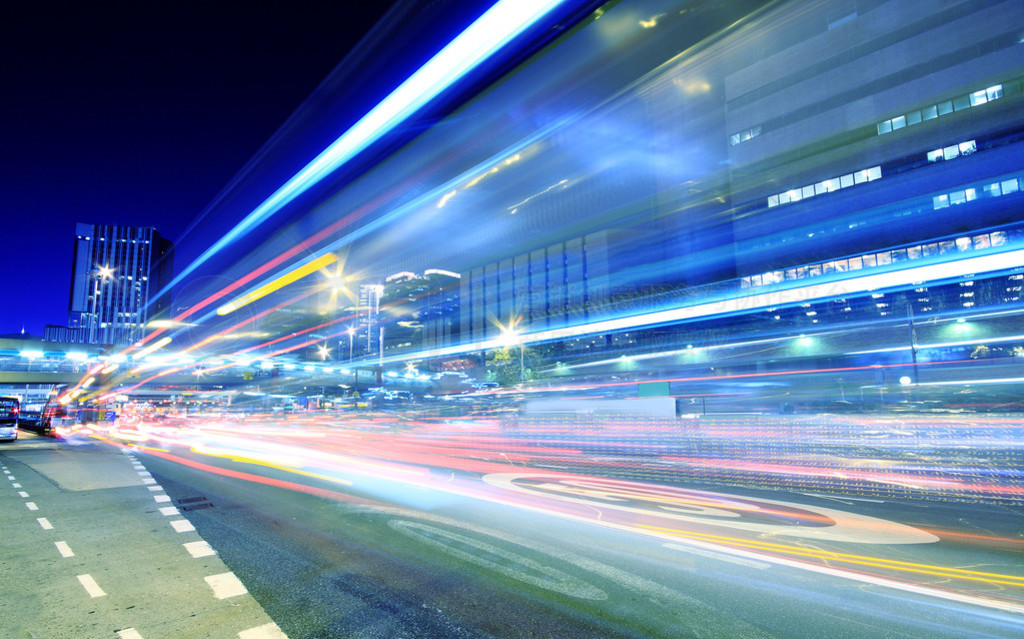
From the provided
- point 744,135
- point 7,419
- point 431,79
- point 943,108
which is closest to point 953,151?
point 943,108

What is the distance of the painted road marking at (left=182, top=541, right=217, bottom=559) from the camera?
4789 millimetres

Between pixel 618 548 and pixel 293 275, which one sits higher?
pixel 293 275

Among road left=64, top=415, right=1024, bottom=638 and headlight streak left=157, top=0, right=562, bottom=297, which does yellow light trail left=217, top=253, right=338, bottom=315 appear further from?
road left=64, top=415, right=1024, bottom=638

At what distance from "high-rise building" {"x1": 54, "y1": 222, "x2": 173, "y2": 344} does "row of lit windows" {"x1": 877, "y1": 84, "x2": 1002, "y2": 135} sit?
413 feet

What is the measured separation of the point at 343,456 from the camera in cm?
1298

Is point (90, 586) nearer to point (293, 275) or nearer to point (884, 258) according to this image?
point (884, 258)

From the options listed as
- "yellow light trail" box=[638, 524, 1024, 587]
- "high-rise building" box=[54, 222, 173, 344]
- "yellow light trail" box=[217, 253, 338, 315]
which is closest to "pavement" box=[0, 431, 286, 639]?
"yellow light trail" box=[638, 524, 1024, 587]

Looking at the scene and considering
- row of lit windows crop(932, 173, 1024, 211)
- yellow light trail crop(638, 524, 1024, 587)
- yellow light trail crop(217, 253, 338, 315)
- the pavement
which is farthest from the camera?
row of lit windows crop(932, 173, 1024, 211)

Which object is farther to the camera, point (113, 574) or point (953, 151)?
point (953, 151)

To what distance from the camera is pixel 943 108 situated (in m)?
31.2

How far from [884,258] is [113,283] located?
145414mm

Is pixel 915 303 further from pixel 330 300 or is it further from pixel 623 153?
pixel 330 300

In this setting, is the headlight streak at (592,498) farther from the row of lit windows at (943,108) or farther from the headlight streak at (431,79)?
the row of lit windows at (943,108)

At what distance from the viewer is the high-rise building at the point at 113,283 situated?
100312mm
